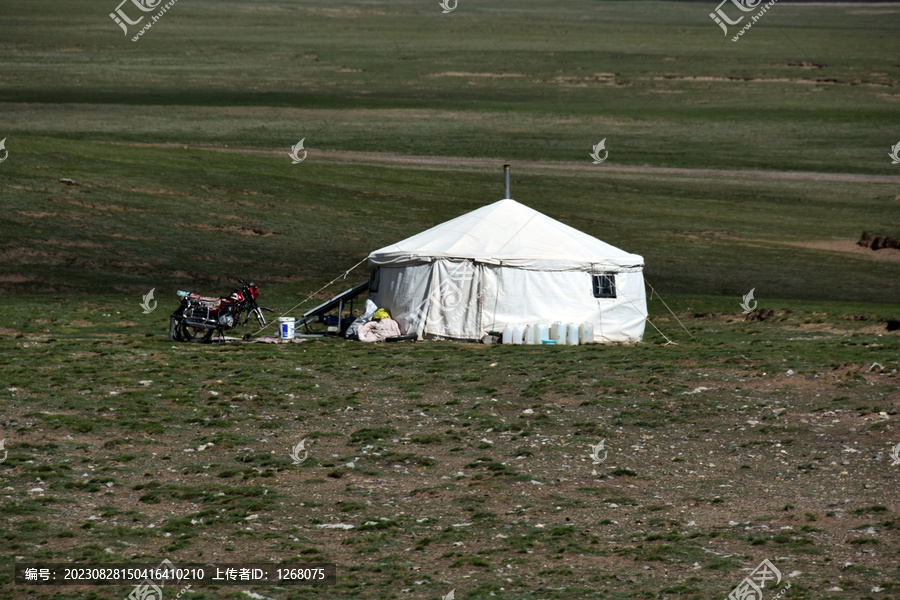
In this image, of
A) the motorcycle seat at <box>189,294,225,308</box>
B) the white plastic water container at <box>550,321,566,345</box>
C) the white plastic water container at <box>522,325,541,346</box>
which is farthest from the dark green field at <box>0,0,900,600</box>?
the white plastic water container at <box>550,321,566,345</box>

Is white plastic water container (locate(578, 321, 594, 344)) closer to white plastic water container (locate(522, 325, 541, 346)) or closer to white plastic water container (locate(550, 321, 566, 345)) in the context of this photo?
white plastic water container (locate(550, 321, 566, 345))

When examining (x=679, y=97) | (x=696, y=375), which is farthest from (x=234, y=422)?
(x=679, y=97)

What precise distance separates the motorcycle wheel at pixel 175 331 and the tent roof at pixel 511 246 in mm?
5042

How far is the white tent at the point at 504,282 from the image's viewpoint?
1045 inches

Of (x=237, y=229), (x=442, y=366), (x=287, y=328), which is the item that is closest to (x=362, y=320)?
(x=287, y=328)

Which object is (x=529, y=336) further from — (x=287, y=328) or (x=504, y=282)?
(x=287, y=328)

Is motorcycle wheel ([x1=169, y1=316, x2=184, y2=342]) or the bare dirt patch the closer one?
motorcycle wheel ([x1=169, y1=316, x2=184, y2=342])

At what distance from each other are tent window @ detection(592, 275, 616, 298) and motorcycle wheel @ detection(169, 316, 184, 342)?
9749mm

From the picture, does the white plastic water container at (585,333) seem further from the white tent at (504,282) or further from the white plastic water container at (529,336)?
the white plastic water container at (529,336)

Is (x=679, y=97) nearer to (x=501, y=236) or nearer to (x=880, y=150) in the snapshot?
(x=880, y=150)

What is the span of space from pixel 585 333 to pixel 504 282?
7.69 ft

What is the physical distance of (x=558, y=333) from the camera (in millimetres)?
26734

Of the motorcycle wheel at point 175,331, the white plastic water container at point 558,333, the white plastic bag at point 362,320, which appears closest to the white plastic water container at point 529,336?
the white plastic water container at point 558,333

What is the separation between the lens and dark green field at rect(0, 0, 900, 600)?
1256cm
